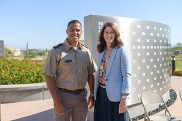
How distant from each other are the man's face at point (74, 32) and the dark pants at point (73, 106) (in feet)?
2.18

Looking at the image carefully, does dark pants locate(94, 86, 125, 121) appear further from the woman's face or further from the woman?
the woman's face

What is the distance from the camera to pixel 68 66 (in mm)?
2729

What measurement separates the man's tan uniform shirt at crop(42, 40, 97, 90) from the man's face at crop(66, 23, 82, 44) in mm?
90

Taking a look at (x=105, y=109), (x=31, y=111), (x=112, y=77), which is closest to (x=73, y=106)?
(x=105, y=109)

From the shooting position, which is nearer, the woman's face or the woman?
the woman

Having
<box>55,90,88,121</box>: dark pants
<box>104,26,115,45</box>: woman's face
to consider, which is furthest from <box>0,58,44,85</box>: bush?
<box>104,26,115,45</box>: woman's face

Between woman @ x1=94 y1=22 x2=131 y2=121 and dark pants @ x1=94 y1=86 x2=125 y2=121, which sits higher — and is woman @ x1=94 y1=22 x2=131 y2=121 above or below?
above

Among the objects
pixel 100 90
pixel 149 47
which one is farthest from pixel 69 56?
pixel 149 47

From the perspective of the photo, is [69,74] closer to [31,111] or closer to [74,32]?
[74,32]

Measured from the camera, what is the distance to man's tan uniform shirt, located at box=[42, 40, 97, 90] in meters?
2.69

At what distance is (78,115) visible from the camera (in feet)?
9.64

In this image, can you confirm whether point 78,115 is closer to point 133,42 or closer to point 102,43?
point 102,43

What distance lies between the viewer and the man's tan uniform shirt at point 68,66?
2689mm

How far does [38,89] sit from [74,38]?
3970 mm
